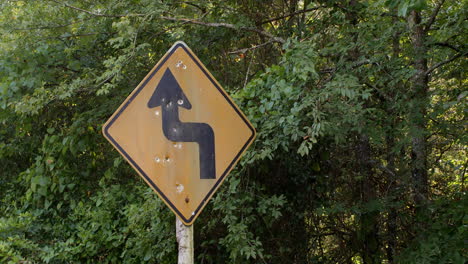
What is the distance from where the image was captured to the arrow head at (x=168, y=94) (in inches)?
115

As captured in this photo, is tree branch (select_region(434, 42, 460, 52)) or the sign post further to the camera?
tree branch (select_region(434, 42, 460, 52))

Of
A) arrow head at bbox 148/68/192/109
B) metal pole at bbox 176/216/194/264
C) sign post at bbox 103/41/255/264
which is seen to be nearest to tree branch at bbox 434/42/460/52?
sign post at bbox 103/41/255/264

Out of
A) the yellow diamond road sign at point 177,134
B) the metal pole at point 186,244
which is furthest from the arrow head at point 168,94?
the metal pole at point 186,244

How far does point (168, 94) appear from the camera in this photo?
293 centimetres

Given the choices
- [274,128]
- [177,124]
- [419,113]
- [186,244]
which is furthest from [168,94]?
[419,113]

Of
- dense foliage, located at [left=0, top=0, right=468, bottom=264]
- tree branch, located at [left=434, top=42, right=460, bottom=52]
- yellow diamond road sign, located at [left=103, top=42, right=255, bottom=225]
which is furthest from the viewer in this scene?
tree branch, located at [left=434, top=42, right=460, bottom=52]

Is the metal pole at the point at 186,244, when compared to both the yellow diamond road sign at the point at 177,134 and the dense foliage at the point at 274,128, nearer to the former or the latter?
the yellow diamond road sign at the point at 177,134

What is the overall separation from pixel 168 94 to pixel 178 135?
247 millimetres

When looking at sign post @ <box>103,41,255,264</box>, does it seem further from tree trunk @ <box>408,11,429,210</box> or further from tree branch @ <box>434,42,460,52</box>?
tree branch @ <box>434,42,460,52</box>

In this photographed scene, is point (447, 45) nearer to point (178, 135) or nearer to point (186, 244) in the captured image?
point (178, 135)

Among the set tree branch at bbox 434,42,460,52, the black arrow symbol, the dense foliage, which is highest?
tree branch at bbox 434,42,460,52

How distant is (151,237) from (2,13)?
12.6 ft

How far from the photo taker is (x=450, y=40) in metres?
5.46

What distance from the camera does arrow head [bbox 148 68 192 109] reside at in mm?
2911
